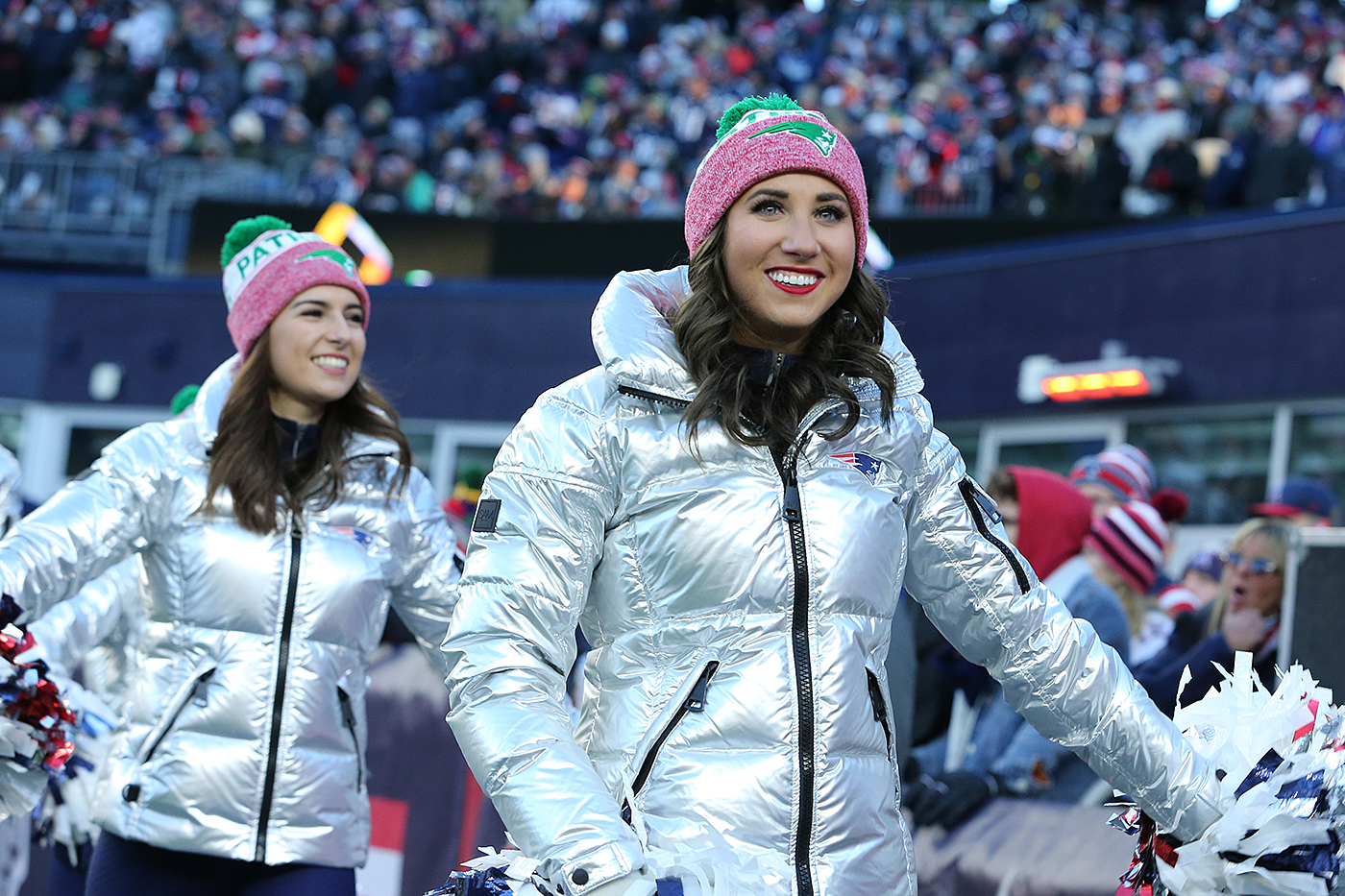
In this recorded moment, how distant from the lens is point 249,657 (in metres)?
3.50

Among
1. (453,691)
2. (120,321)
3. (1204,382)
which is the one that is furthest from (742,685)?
(120,321)

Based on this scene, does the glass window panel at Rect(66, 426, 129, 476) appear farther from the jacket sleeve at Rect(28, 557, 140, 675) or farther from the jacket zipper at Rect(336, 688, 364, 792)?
the jacket zipper at Rect(336, 688, 364, 792)

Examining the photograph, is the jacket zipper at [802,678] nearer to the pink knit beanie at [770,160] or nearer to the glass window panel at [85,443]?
the pink knit beanie at [770,160]

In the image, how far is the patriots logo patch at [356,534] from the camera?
3654mm

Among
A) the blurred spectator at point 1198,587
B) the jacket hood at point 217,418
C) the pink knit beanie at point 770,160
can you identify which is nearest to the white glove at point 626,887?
the pink knit beanie at point 770,160

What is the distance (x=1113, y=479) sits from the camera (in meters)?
6.35

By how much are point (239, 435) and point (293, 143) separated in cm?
1585

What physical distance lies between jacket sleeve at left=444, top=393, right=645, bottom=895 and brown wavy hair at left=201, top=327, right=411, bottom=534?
53.9 inches

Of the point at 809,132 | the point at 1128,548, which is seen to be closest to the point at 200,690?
the point at 809,132

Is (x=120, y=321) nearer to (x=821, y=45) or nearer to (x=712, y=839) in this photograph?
(x=821, y=45)

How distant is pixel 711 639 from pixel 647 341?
447mm

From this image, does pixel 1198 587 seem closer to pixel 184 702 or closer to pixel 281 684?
pixel 281 684

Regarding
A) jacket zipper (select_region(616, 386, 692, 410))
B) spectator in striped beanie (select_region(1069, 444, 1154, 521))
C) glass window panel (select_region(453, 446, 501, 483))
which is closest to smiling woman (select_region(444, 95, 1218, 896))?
jacket zipper (select_region(616, 386, 692, 410))

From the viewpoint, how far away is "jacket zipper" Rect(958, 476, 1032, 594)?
2.56 meters
